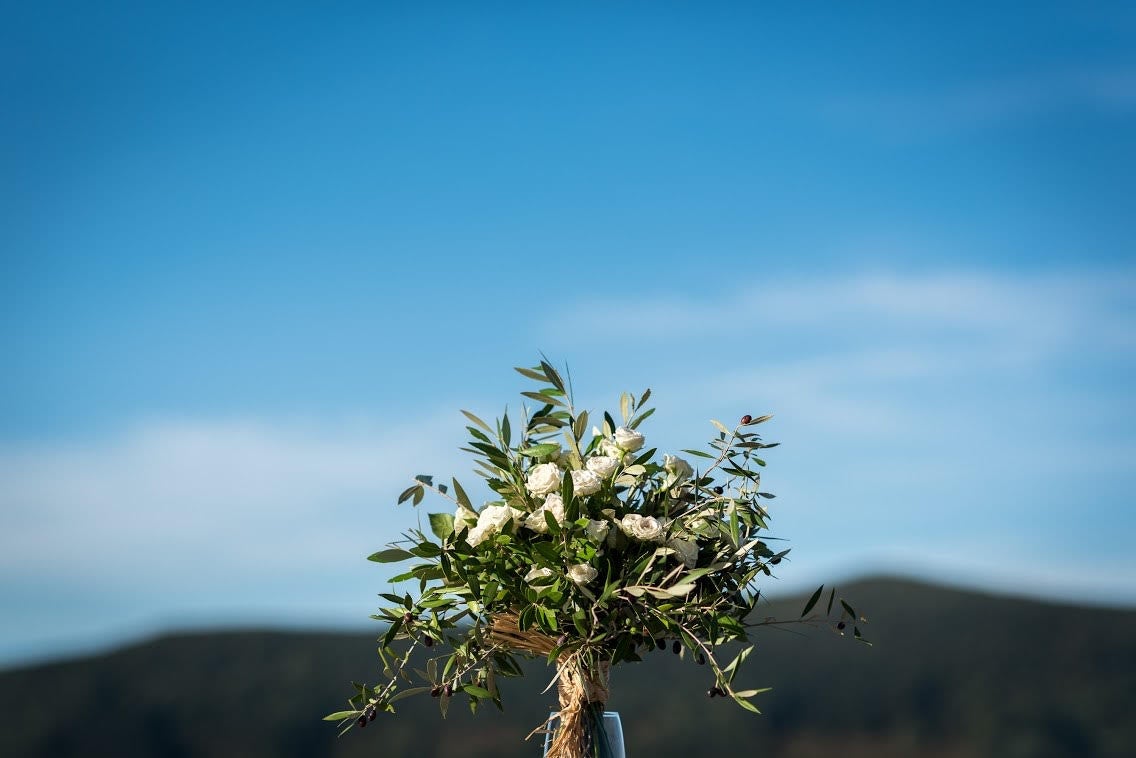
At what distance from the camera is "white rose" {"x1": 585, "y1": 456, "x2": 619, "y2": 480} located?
7.05 feet

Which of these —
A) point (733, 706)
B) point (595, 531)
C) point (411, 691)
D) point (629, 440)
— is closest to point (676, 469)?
point (629, 440)

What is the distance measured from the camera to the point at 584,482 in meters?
2.09

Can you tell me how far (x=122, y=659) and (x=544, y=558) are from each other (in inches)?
175

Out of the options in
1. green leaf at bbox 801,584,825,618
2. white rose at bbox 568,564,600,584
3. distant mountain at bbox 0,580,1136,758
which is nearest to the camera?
white rose at bbox 568,564,600,584

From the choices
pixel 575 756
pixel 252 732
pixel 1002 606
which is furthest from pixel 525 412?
pixel 1002 606

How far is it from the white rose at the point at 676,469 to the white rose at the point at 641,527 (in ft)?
0.45

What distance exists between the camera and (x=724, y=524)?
2145mm

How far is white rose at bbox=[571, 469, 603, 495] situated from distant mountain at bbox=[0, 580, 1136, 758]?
3.19m

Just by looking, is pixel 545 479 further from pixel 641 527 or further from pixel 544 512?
pixel 641 527

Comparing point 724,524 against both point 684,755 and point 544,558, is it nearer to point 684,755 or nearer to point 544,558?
point 544,558

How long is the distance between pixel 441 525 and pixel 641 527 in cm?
40

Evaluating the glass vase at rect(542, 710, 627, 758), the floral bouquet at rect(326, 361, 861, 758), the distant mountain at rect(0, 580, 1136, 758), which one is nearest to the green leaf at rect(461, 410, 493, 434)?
the floral bouquet at rect(326, 361, 861, 758)

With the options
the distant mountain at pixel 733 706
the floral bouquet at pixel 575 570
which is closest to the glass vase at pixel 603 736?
the floral bouquet at pixel 575 570

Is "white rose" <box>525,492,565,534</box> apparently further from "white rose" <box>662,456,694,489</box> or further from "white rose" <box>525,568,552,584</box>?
"white rose" <box>662,456,694,489</box>
